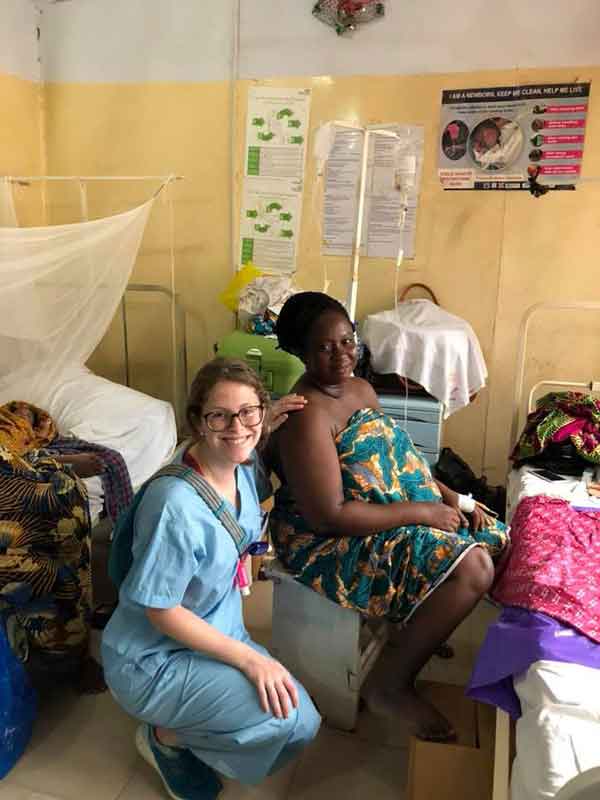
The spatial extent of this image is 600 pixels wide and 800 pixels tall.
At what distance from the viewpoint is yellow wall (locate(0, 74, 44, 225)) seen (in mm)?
3293

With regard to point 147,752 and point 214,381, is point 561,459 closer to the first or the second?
point 214,381

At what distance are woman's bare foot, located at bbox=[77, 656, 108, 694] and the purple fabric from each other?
1085 millimetres

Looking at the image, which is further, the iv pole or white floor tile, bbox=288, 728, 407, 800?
the iv pole

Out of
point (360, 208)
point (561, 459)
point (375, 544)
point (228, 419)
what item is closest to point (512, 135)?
point (360, 208)

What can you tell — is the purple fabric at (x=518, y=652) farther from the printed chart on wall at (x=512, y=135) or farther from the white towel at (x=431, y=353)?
the printed chart on wall at (x=512, y=135)

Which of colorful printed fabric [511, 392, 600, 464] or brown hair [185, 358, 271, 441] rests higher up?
brown hair [185, 358, 271, 441]

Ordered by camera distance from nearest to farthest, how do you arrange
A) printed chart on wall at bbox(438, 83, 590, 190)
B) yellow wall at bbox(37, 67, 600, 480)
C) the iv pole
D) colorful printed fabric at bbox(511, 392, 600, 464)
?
colorful printed fabric at bbox(511, 392, 600, 464), the iv pole, printed chart on wall at bbox(438, 83, 590, 190), yellow wall at bbox(37, 67, 600, 480)

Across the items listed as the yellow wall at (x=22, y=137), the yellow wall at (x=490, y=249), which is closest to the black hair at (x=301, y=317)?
the yellow wall at (x=490, y=249)

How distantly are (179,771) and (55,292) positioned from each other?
168cm

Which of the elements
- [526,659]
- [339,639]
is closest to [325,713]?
[339,639]

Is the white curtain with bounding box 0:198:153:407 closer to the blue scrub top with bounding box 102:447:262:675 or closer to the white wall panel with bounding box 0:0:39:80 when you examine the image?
the blue scrub top with bounding box 102:447:262:675

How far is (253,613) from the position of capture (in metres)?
2.34

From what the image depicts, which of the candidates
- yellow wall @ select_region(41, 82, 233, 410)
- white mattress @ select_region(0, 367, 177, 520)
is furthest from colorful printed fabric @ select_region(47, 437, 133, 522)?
yellow wall @ select_region(41, 82, 233, 410)

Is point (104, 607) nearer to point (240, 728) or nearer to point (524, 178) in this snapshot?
point (240, 728)
